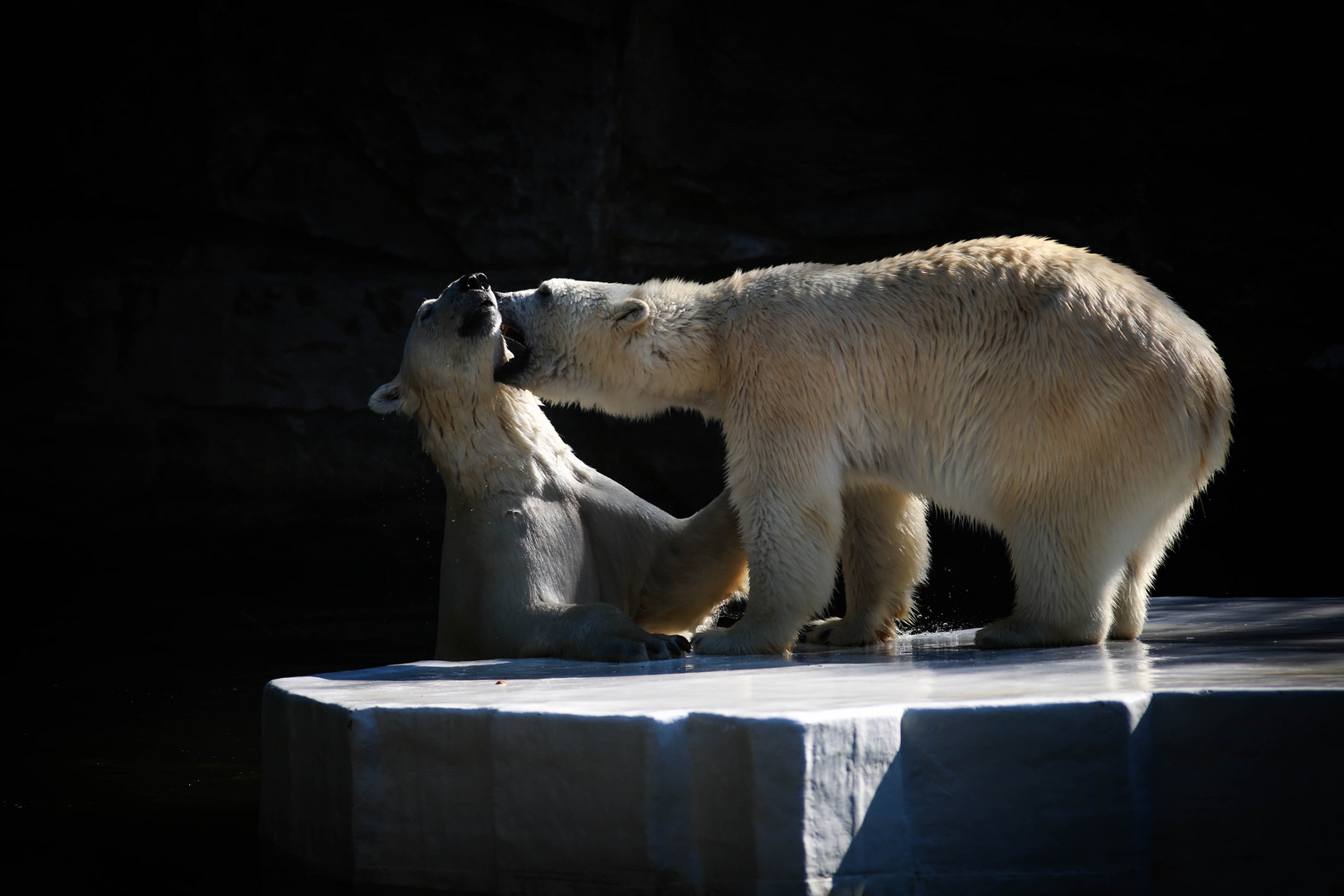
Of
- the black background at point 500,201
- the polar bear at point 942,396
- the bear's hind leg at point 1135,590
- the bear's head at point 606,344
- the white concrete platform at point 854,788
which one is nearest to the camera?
the white concrete platform at point 854,788

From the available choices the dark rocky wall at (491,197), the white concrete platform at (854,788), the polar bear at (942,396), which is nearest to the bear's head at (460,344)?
the polar bear at (942,396)

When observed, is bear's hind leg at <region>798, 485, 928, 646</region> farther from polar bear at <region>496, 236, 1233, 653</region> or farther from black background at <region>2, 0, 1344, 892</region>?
black background at <region>2, 0, 1344, 892</region>

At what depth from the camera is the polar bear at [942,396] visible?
3.82 m

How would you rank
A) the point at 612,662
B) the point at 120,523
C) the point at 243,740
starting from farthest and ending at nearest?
the point at 120,523, the point at 243,740, the point at 612,662

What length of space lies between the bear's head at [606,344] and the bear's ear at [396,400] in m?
0.36

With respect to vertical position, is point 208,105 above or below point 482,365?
above

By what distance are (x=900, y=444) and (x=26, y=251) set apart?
24.0ft

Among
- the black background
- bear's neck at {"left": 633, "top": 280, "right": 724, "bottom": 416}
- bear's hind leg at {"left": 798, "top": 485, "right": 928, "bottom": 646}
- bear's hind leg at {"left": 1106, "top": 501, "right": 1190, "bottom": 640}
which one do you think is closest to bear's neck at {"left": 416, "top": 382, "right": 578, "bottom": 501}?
bear's neck at {"left": 633, "top": 280, "right": 724, "bottom": 416}

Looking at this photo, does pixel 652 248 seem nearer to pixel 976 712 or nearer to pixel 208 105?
pixel 208 105

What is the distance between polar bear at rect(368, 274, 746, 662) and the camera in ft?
13.7

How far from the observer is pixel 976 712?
8.66 feet

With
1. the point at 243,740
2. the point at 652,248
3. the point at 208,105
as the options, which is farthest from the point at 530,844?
the point at 208,105

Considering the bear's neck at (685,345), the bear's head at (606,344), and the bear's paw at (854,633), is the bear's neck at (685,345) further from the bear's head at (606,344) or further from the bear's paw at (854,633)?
the bear's paw at (854,633)

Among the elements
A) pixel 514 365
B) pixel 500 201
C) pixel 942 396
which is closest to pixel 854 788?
pixel 942 396
